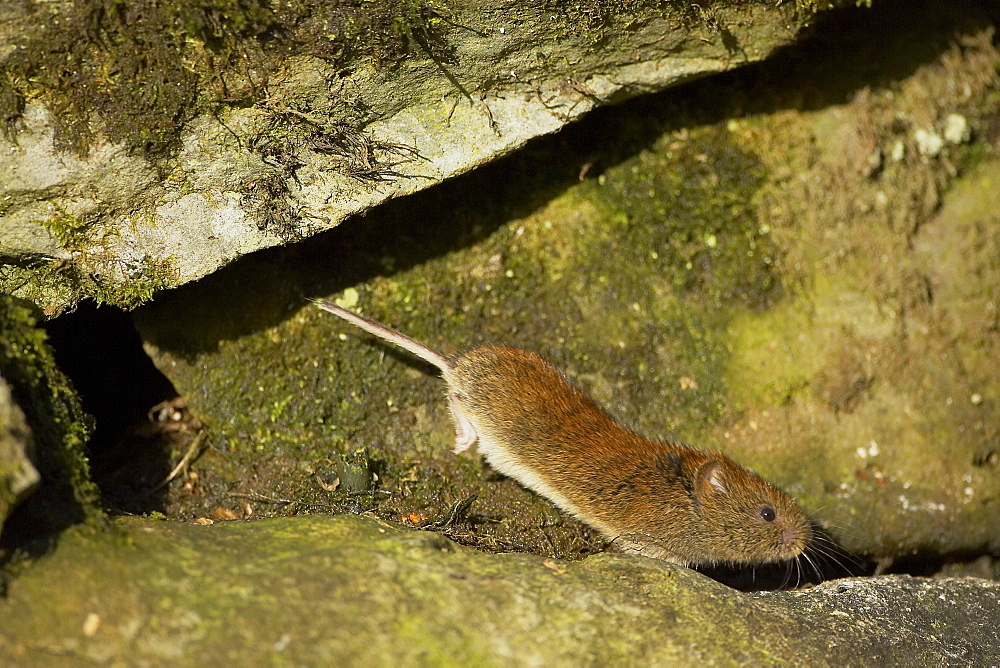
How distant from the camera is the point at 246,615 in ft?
8.63

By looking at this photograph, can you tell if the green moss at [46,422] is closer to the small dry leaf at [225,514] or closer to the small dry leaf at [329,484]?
the small dry leaf at [225,514]

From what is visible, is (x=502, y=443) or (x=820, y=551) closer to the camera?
(x=502, y=443)

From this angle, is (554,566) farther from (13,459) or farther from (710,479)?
(13,459)

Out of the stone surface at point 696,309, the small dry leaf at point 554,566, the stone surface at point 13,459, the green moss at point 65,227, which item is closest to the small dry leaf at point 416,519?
the stone surface at point 696,309

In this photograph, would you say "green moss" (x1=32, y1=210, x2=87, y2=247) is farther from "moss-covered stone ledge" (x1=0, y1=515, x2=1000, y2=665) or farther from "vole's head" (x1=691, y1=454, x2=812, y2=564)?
"vole's head" (x1=691, y1=454, x2=812, y2=564)

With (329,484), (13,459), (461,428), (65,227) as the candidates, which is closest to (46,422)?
(13,459)

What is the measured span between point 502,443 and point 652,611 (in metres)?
1.31

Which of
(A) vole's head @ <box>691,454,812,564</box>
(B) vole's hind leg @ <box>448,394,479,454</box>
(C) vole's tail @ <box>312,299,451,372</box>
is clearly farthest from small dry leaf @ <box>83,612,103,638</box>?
(A) vole's head @ <box>691,454,812,564</box>

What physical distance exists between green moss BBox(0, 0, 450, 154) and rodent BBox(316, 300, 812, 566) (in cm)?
129

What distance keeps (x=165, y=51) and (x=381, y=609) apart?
2.45m

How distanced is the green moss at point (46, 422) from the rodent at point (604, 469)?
1.41 meters

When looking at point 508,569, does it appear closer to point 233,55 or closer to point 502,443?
point 502,443

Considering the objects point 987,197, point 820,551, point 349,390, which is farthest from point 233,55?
point 987,197

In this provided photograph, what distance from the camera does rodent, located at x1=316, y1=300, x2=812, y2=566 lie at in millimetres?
4148
